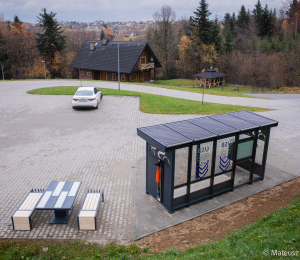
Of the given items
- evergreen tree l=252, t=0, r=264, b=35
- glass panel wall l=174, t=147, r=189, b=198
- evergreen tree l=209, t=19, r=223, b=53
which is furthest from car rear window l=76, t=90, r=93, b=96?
evergreen tree l=252, t=0, r=264, b=35

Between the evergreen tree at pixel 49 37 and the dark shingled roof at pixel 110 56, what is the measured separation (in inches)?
466

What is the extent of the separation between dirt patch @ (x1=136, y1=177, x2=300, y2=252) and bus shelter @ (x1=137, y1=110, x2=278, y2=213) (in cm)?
70

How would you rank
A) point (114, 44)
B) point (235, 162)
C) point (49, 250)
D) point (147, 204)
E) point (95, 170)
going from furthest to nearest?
1. point (114, 44)
2. point (95, 170)
3. point (235, 162)
4. point (147, 204)
5. point (49, 250)

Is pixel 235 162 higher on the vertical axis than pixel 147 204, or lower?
higher

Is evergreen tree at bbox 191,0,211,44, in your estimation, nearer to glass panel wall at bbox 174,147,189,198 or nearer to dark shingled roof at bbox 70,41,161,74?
dark shingled roof at bbox 70,41,161,74

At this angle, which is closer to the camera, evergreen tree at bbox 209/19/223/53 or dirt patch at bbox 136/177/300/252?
dirt patch at bbox 136/177/300/252

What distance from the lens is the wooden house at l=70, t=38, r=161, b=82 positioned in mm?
35625

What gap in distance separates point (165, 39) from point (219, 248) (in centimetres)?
4829

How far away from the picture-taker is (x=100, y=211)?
7348 millimetres

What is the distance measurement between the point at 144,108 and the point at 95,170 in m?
9.28

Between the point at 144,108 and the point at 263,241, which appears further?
the point at 144,108

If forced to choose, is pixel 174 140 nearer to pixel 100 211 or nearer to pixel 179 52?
pixel 100 211

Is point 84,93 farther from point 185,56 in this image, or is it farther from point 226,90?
point 185,56

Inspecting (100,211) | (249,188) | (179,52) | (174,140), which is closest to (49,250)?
(100,211)
